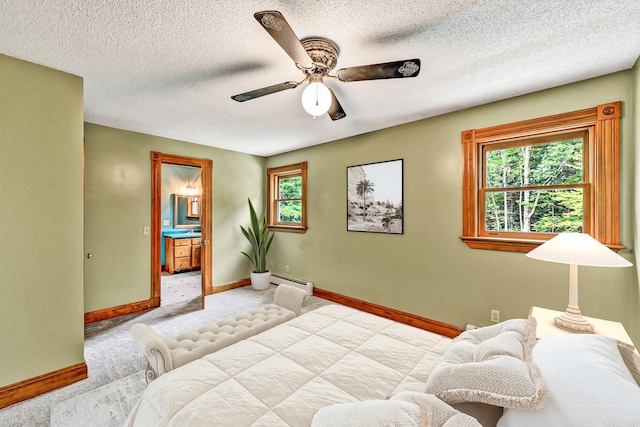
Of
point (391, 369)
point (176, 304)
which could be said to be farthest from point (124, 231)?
point (391, 369)

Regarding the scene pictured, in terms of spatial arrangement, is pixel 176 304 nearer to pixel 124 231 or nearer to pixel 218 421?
pixel 124 231

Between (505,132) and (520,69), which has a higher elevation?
(520,69)

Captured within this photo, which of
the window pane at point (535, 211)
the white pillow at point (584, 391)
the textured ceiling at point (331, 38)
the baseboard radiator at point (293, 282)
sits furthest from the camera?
the baseboard radiator at point (293, 282)

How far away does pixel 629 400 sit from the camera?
0.68 metres

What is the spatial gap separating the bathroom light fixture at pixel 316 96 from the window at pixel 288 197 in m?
2.63

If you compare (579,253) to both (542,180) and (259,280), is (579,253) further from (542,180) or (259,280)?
(259,280)

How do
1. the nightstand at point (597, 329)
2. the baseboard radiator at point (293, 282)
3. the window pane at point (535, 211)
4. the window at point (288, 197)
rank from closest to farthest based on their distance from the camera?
the nightstand at point (597, 329) < the window pane at point (535, 211) < the baseboard radiator at point (293, 282) < the window at point (288, 197)

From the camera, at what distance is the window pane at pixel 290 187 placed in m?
4.60

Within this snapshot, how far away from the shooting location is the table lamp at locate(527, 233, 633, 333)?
4.78 feet

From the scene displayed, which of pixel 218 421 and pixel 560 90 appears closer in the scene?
pixel 218 421

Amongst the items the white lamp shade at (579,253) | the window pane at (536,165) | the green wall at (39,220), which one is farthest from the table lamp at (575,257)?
the green wall at (39,220)

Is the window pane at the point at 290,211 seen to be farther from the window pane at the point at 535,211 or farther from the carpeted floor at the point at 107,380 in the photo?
the window pane at the point at 535,211

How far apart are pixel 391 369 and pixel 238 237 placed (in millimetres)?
3846

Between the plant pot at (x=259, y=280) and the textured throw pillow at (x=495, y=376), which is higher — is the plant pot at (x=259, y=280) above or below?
below
